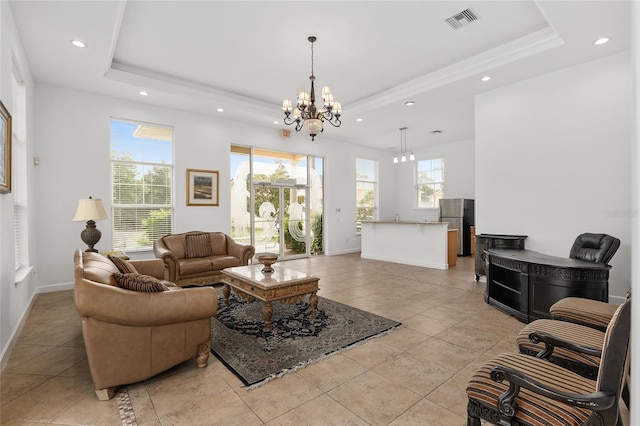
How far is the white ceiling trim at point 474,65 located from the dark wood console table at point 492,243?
8.38 ft

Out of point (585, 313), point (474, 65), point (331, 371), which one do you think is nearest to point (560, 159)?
point (474, 65)

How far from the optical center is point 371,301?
4430mm

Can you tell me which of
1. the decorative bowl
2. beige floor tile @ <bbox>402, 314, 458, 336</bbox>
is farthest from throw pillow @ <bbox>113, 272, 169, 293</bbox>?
beige floor tile @ <bbox>402, 314, 458, 336</bbox>

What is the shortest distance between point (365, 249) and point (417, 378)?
6.06 m

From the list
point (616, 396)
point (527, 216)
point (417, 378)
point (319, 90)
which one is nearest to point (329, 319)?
point (417, 378)

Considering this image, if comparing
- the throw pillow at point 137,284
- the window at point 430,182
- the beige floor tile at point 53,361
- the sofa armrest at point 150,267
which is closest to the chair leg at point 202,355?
the throw pillow at point 137,284

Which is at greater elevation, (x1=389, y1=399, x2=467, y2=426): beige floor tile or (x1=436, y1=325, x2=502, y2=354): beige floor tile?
(x1=436, y1=325, x2=502, y2=354): beige floor tile

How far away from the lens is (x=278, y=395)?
2227 millimetres

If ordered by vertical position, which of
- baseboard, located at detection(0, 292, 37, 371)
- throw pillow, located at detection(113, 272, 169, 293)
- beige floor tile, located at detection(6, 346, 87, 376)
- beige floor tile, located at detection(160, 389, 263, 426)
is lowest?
Answer: beige floor tile, located at detection(160, 389, 263, 426)

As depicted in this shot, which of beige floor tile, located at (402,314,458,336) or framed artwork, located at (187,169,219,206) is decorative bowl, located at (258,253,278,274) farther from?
framed artwork, located at (187,169,219,206)

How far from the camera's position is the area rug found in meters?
2.64

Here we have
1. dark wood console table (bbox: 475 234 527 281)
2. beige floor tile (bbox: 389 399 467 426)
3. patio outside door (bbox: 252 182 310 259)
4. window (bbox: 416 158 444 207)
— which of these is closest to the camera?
beige floor tile (bbox: 389 399 467 426)

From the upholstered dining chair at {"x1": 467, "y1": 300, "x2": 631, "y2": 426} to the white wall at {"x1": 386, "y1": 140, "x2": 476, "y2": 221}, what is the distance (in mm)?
8586

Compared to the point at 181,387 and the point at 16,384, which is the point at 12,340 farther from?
the point at 181,387
